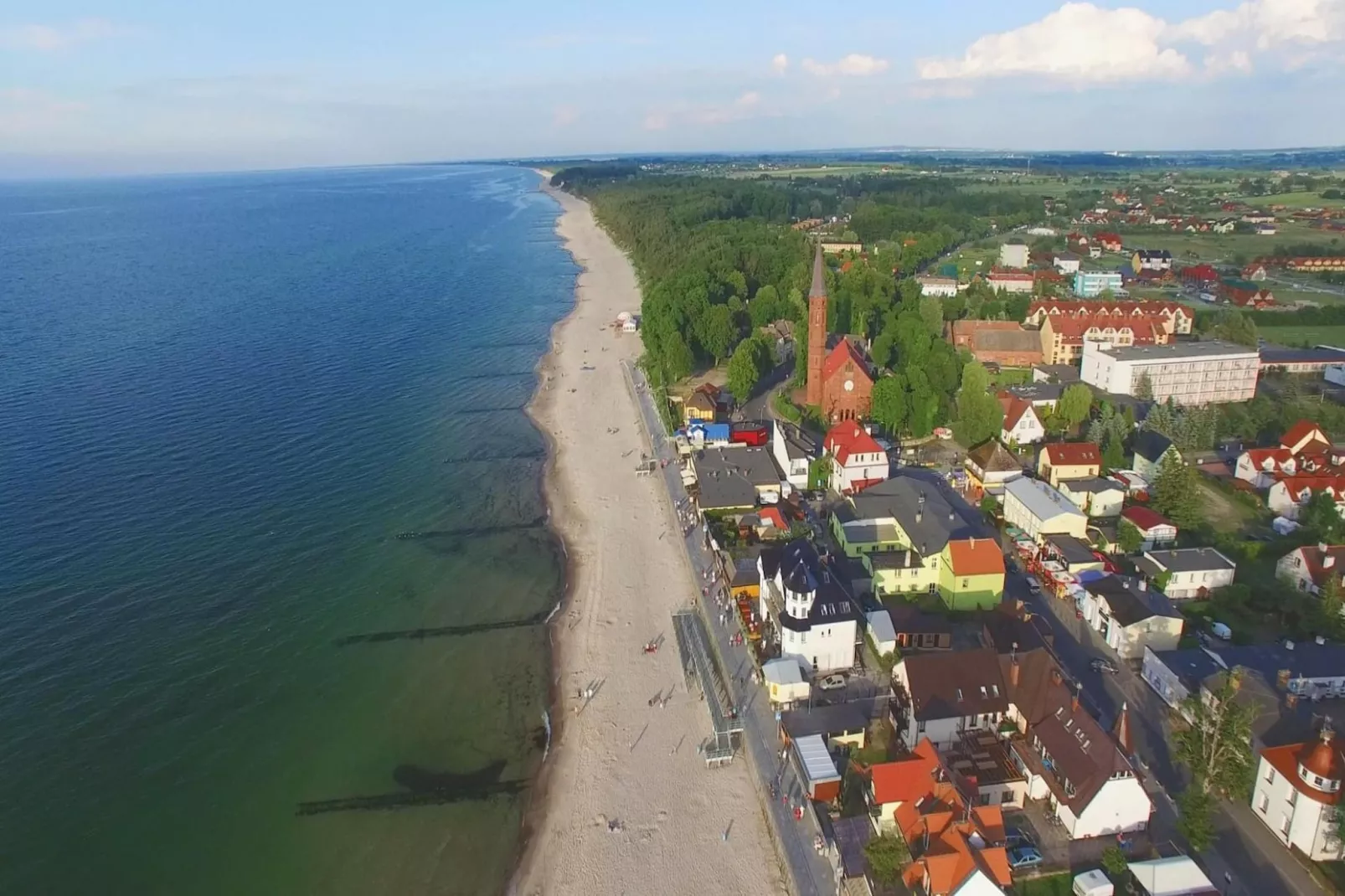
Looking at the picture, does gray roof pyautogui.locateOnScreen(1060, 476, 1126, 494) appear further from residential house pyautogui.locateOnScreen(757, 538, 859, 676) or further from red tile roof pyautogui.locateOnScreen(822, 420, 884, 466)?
residential house pyautogui.locateOnScreen(757, 538, 859, 676)

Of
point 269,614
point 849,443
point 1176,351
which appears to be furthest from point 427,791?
point 1176,351

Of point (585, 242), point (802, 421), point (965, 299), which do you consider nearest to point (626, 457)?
point (802, 421)

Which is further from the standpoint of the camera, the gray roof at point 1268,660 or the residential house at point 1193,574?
the residential house at point 1193,574

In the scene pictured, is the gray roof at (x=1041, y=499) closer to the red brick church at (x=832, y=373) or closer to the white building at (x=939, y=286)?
the red brick church at (x=832, y=373)

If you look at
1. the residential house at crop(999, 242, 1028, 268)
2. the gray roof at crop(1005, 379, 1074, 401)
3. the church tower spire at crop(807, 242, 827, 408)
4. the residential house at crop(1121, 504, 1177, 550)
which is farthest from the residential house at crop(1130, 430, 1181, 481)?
the residential house at crop(999, 242, 1028, 268)

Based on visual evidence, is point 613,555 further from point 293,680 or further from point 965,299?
point 965,299

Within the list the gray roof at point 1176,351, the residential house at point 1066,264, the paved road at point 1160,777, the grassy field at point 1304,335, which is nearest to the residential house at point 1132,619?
the paved road at point 1160,777

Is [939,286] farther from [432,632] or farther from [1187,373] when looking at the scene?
[432,632]
